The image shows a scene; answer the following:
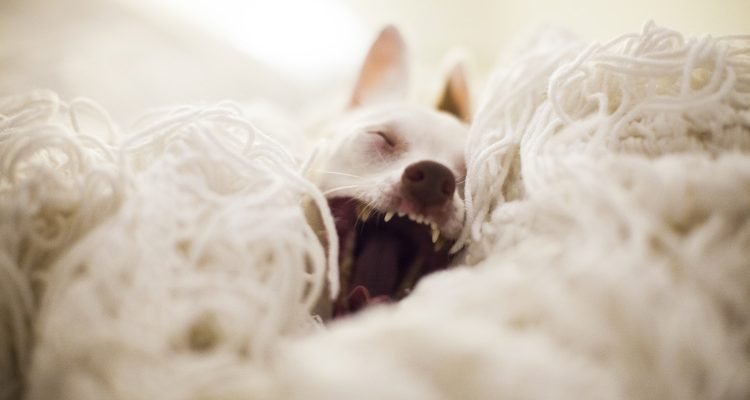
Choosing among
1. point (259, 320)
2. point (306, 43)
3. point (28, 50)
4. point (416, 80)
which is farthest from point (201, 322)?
point (306, 43)

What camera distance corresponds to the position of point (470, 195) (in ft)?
1.88

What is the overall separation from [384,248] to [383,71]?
444mm

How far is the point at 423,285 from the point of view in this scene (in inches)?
16.2

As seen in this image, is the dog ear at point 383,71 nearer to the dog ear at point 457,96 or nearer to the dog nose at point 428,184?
the dog ear at point 457,96

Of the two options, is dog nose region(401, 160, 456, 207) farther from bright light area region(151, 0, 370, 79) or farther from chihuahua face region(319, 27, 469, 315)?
bright light area region(151, 0, 370, 79)

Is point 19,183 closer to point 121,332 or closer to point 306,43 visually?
point 121,332

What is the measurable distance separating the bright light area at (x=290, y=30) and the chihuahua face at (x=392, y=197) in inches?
24.3

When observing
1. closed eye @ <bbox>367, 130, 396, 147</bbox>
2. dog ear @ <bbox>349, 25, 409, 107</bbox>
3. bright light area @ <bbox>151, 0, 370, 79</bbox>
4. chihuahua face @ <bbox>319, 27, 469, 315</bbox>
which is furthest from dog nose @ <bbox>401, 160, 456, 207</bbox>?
bright light area @ <bbox>151, 0, 370, 79</bbox>

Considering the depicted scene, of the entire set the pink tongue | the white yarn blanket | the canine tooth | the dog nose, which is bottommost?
the pink tongue

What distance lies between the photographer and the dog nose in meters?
0.64

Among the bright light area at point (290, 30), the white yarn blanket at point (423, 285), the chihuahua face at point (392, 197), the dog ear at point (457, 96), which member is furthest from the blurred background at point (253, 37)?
the white yarn blanket at point (423, 285)

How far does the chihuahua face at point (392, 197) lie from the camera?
0.64 meters

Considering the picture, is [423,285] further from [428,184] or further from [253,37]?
[253,37]

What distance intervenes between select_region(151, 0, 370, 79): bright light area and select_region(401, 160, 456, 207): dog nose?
84 centimetres
